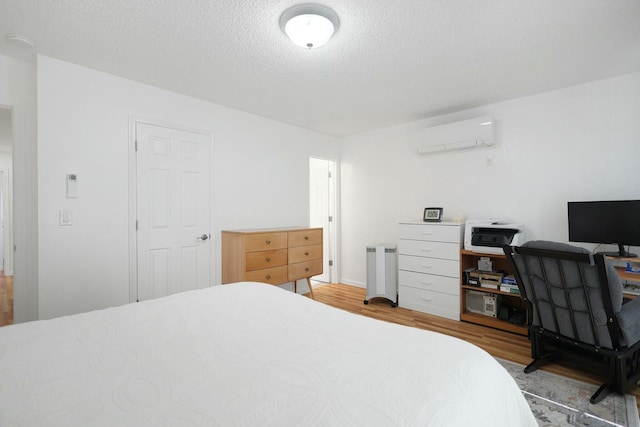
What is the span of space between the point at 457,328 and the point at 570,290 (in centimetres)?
134

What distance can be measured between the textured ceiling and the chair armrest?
6.06 feet

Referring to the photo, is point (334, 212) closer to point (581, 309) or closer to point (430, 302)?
point (430, 302)

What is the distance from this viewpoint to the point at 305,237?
3809 mm

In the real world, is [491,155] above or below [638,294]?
above

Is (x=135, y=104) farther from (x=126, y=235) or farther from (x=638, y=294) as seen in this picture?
(x=638, y=294)

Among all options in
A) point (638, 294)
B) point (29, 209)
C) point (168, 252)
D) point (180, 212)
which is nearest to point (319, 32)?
point (180, 212)

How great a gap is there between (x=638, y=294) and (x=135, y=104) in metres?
4.39

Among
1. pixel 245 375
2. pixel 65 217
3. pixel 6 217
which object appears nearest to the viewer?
pixel 245 375

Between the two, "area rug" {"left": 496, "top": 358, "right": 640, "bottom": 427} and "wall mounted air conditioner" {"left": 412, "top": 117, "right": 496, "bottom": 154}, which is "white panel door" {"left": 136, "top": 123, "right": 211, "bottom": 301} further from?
"area rug" {"left": 496, "top": 358, "right": 640, "bottom": 427}

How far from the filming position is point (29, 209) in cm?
249

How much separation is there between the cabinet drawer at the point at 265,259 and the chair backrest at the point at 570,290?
227 centimetres

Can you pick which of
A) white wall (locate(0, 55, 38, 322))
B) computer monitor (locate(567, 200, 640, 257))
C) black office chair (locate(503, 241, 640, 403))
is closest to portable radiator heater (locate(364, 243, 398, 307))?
black office chair (locate(503, 241, 640, 403))

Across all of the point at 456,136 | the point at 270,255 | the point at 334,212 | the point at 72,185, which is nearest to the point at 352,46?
the point at 456,136

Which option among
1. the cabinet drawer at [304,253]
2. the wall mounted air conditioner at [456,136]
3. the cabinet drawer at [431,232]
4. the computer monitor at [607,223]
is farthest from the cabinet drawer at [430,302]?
the wall mounted air conditioner at [456,136]
